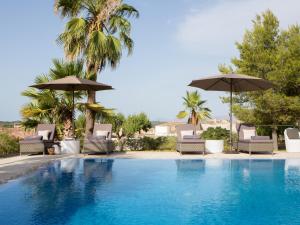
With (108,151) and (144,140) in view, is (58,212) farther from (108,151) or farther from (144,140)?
(144,140)

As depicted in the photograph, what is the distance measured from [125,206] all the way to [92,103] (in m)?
9.85

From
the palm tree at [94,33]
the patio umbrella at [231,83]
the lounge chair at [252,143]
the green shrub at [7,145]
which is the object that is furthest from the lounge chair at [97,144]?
the lounge chair at [252,143]

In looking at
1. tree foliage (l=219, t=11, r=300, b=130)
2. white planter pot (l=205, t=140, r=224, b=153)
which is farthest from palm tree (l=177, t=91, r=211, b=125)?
white planter pot (l=205, t=140, r=224, b=153)

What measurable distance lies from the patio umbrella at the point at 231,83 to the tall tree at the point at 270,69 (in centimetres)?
219

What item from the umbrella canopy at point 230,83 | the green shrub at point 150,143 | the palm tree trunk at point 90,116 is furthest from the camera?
the green shrub at point 150,143

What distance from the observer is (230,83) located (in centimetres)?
1312

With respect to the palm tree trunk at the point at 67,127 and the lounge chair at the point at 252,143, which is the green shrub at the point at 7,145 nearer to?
the palm tree trunk at the point at 67,127

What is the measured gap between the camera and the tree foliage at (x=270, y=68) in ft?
52.0

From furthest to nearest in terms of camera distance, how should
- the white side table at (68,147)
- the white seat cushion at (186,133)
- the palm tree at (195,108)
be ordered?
the palm tree at (195,108), the white seat cushion at (186,133), the white side table at (68,147)

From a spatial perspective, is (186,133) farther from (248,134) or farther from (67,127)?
(67,127)

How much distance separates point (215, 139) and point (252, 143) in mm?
2233

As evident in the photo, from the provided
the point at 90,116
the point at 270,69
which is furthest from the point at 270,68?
the point at 90,116

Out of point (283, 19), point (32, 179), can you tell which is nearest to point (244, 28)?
point (283, 19)

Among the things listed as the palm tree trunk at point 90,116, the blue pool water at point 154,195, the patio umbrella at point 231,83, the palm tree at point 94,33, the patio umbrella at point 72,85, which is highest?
the palm tree at point 94,33
